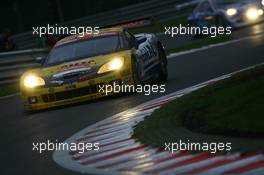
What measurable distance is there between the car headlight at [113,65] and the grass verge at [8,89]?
5439mm

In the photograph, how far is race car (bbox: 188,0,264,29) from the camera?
28.7 meters

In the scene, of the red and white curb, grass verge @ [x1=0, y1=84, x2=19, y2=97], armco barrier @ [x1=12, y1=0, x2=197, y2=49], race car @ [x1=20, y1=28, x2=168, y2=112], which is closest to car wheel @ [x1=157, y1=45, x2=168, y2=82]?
race car @ [x1=20, y1=28, x2=168, y2=112]

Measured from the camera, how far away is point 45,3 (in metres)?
40.2

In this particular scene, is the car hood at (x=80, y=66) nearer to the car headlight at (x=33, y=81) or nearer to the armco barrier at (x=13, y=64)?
the car headlight at (x=33, y=81)

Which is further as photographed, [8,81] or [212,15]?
[212,15]

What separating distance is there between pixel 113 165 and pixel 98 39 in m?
7.24

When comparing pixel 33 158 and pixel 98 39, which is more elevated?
pixel 98 39

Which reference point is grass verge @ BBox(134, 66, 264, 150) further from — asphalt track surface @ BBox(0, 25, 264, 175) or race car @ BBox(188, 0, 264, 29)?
race car @ BBox(188, 0, 264, 29)

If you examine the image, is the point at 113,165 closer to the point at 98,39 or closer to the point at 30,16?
the point at 98,39

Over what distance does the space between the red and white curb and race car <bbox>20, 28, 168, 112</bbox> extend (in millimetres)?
3041

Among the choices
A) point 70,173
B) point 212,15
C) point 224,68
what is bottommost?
point 70,173

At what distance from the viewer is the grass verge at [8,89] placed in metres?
19.9

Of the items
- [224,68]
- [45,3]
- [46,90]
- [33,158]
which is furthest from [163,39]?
[33,158]

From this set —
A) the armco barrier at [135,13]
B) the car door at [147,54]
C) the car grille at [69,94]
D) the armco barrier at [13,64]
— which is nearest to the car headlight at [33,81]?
the car grille at [69,94]
